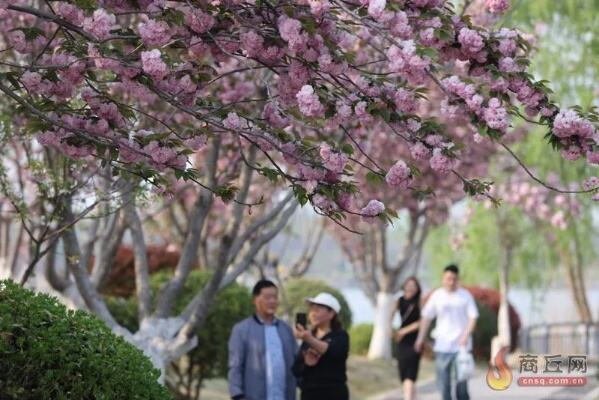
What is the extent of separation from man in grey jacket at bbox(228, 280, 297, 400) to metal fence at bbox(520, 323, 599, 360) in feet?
57.4

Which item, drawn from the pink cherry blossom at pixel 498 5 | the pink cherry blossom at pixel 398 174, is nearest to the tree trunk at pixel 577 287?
the pink cherry blossom at pixel 498 5

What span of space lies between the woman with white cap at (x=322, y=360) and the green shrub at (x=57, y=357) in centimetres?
288

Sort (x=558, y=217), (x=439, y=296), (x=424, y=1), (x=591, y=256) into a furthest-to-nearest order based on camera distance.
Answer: (x=591, y=256) → (x=558, y=217) → (x=439, y=296) → (x=424, y=1)

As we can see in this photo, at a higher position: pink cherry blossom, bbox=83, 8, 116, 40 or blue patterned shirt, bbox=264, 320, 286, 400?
pink cherry blossom, bbox=83, 8, 116, 40

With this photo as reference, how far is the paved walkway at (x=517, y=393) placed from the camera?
51.5 feet

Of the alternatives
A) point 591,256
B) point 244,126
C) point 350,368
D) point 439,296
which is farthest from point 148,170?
point 591,256

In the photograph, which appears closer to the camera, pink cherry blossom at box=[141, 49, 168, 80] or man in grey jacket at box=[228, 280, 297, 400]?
pink cherry blossom at box=[141, 49, 168, 80]

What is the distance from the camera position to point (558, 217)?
80.5 feet

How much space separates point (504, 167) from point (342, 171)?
20.0 metres

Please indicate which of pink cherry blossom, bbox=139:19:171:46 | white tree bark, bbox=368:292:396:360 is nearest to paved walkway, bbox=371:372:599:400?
white tree bark, bbox=368:292:396:360

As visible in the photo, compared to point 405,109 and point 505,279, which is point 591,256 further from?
point 405,109

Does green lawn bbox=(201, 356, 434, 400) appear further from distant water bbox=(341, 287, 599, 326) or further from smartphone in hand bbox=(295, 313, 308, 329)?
smartphone in hand bbox=(295, 313, 308, 329)

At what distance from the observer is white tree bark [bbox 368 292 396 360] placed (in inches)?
892

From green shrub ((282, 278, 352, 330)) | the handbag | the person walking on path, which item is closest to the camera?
the handbag
